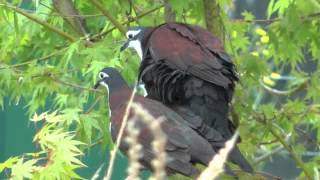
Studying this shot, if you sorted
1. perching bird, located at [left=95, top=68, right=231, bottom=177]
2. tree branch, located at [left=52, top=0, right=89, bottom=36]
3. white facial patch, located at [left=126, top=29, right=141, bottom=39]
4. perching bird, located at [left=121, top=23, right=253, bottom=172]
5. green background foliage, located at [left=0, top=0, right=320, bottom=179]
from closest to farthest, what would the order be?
perching bird, located at [left=95, top=68, right=231, bottom=177]
perching bird, located at [left=121, top=23, right=253, bottom=172]
white facial patch, located at [left=126, top=29, right=141, bottom=39]
green background foliage, located at [left=0, top=0, right=320, bottom=179]
tree branch, located at [left=52, top=0, right=89, bottom=36]

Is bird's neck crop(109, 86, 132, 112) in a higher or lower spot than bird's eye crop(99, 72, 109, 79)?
lower

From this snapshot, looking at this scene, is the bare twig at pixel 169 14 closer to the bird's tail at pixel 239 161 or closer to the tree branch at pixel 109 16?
the tree branch at pixel 109 16

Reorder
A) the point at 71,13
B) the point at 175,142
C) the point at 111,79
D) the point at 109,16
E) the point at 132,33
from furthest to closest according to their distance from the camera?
the point at 71,13 → the point at 109,16 → the point at 132,33 → the point at 111,79 → the point at 175,142

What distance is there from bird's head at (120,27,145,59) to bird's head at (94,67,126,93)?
3.9 inches

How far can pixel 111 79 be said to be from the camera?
2.58m

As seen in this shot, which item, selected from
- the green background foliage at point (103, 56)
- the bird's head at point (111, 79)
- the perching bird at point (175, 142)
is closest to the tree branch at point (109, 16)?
the green background foliage at point (103, 56)

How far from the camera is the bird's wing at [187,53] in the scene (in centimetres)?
239

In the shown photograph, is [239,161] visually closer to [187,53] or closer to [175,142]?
[175,142]

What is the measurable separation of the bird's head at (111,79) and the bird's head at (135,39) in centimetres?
10

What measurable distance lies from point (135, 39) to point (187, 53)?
0.84 ft

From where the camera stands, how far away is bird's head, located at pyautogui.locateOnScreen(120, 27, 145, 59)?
103 inches

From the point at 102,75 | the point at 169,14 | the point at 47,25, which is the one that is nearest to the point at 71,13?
the point at 47,25

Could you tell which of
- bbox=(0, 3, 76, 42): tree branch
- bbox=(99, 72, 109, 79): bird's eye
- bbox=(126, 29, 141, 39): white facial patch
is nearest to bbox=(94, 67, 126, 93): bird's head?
bbox=(99, 72, 109, 79): bird's eye

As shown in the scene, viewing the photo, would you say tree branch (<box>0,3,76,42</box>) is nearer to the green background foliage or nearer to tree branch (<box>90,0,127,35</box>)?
the green background foliage
